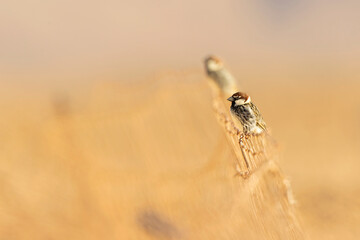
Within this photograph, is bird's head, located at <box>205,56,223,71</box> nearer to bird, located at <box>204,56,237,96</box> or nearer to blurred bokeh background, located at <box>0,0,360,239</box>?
bird, located at <box>204,56,237,96</box>

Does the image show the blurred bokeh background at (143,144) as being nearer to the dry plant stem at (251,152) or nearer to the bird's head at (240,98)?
the dry plant stem at (251,152)

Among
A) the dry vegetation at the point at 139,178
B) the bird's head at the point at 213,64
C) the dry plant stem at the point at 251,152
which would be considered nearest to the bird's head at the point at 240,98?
the dry vegetation at the point at 139,178

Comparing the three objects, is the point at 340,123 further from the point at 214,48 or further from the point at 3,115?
the point at 214,48

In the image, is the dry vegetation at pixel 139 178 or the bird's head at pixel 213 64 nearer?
the dry vegetation at pixel 139 178

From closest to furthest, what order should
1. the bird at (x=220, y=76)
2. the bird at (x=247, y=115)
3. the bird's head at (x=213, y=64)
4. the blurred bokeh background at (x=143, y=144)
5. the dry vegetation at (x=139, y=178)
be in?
the bird at (x=247, y=115) < the dry vegetation at (x=139, y=178) < the blurred bokeh background at (x=143, y=144) < the bird at (x=220, y=76) < the bird's head at (x=213, y=64)

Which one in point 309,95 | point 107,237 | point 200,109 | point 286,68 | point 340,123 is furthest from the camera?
point 286,68

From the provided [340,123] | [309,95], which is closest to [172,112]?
[340,123]

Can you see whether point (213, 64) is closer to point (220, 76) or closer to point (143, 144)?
point (220, 76)
